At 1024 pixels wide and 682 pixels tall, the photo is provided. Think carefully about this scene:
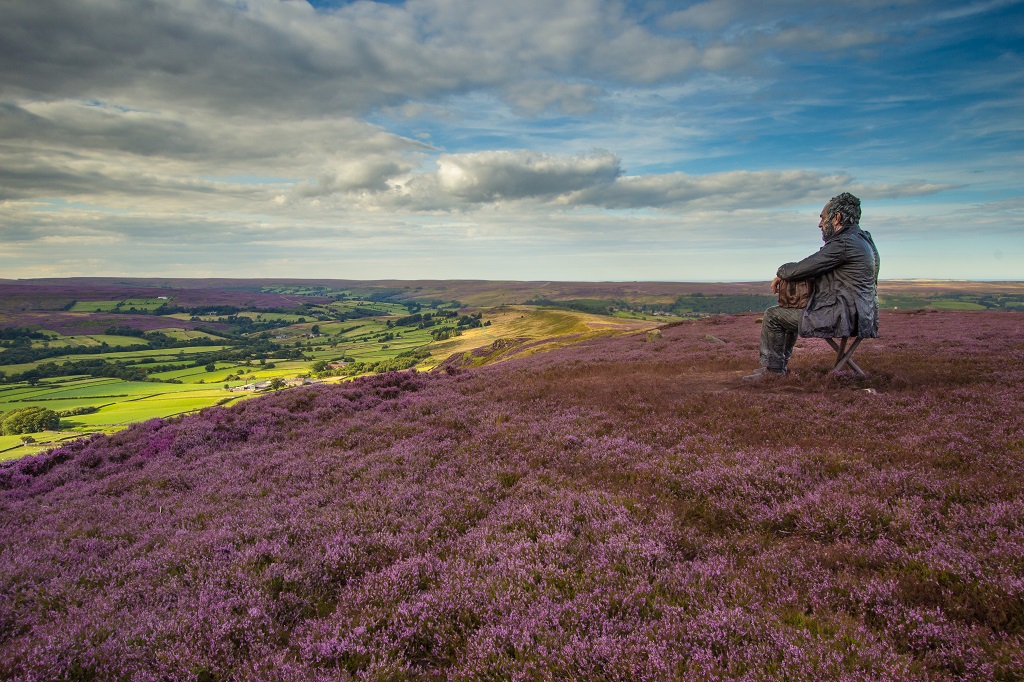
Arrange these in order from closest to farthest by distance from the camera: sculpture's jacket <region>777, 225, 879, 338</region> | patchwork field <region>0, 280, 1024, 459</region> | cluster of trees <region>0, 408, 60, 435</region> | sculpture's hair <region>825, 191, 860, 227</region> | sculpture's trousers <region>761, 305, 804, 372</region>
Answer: sculpture's jacket <region>777, 225, 879, 338</region> < sculpture's hair <region>825, 191, 860, 227</region> < sculpture's trousers <region>761, 305, 804, 372</region> < cluster of trees <region>0, 408, 60, 435</region> < patchwork field <region>0, 280, 1024, 459</region>

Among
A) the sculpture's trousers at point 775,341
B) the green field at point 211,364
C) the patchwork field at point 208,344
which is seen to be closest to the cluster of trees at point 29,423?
the green field at point 211,364

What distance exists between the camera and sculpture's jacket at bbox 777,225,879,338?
1159 centimetres

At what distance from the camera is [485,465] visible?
9320mm

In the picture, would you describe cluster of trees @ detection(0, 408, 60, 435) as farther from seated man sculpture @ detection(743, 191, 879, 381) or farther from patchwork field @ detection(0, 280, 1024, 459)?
seated man sculpture @ detection(743, 191, 879, 381)

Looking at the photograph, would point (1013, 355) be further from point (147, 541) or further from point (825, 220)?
point (147, 541)

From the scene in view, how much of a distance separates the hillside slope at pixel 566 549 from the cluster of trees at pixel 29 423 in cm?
2719

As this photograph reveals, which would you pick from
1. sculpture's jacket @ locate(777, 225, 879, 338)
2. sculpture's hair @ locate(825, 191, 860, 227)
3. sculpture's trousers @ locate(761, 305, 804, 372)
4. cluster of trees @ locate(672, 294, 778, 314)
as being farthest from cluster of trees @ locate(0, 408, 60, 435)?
cluster of trees @ locate(672, 294, 778, 314)

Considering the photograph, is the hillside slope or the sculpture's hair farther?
the sculpture's hair

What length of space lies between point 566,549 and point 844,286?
1115 centimetres

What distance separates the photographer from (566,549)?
5.78m

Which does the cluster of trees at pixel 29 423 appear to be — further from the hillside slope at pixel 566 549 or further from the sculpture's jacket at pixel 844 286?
the sculpture's jacket at pixel 844 286

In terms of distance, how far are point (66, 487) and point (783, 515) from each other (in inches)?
626

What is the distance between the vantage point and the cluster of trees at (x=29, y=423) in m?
30.3

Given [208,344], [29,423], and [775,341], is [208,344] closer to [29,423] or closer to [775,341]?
[29,423]
